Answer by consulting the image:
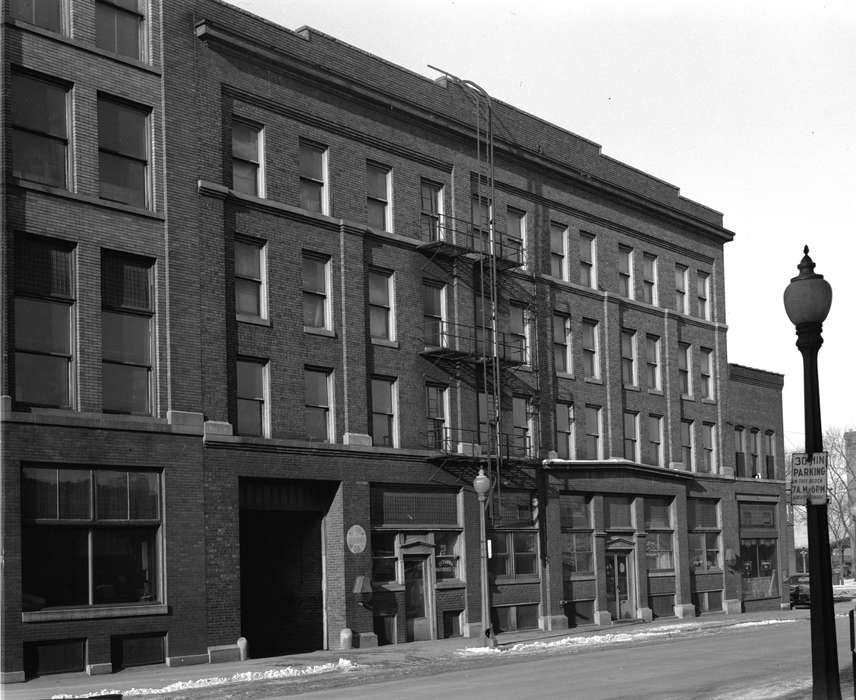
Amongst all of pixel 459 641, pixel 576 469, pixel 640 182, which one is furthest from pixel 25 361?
pixel 640 182

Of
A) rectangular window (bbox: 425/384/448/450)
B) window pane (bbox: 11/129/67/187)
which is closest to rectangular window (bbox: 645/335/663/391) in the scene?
rectangular window (bbox: 425/384/448/450)

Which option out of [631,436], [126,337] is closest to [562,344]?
[631,436]

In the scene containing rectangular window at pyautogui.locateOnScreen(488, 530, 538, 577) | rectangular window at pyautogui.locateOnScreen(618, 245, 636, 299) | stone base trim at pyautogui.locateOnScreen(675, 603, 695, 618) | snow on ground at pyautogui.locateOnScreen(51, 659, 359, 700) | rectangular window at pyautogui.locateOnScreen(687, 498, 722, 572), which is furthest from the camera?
rectangular window at pyautogui.locateOnScreen(687, 498, 722, 572)

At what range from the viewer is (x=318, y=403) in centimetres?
3497

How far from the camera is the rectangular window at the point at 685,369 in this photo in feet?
173

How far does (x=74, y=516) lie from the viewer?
90.9 ft

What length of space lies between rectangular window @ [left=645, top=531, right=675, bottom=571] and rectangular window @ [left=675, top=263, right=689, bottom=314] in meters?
9.94

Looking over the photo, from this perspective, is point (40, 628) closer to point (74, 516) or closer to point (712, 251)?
point (74, 516)

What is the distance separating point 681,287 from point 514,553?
17132 mm

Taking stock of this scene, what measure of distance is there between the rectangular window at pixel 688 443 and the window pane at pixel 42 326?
30.8m

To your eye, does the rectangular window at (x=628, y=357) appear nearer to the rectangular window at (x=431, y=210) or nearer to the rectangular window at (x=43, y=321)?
the rectangular window at (x=431, y=210)

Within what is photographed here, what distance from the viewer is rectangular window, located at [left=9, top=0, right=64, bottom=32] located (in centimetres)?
2795

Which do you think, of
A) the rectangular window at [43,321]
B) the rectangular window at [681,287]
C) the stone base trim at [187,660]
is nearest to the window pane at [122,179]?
the rectangular window at [43,321]

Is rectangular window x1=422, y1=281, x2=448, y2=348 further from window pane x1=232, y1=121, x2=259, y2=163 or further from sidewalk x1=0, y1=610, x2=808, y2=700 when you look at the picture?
sidewalk x1=0, y1=610, x2=808, y2=700
